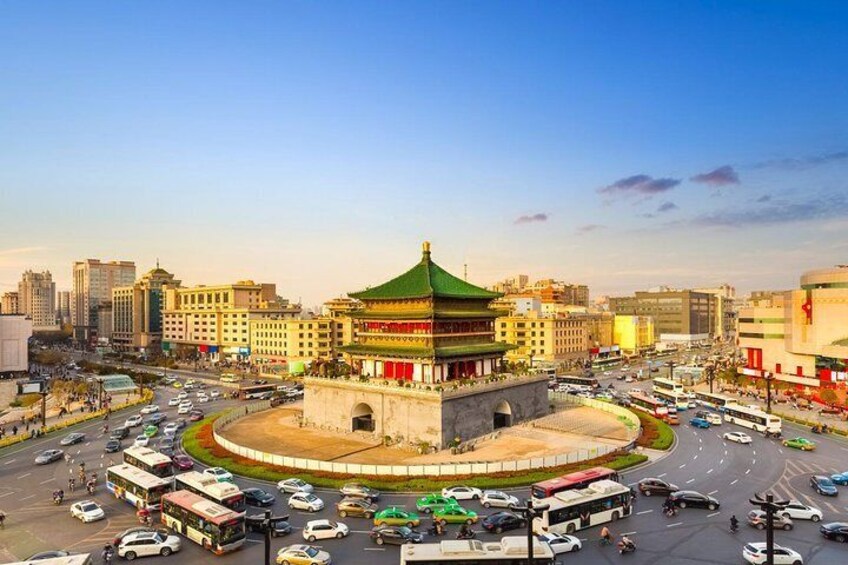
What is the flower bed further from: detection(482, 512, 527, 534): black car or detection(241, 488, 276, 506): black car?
detection(482, 512, 527, 534): black car

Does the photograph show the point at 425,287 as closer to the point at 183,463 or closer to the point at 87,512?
the point at 183,463

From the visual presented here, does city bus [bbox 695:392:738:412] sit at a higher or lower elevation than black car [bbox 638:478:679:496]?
lower

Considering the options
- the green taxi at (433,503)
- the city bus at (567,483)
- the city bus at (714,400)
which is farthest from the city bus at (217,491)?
the city bus at (714,400)

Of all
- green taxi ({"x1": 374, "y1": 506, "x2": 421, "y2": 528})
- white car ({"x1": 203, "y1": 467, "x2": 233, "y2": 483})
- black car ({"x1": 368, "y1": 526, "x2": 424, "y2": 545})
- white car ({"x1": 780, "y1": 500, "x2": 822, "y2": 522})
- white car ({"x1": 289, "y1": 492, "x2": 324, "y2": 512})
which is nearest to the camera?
black car ({"x1": 368, "y1": 526, "x2": 424, "y2": 545})

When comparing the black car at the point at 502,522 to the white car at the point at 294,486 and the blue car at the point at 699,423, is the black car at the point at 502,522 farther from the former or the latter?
the blue car at the point at 699,423

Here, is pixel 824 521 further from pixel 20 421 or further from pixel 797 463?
pixel 20 421

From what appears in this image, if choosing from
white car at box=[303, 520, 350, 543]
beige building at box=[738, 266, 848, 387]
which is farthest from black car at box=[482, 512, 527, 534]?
beige building at box=[738, 266, 848, 387]

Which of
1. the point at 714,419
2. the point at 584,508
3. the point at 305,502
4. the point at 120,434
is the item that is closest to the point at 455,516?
the point at 584,508
